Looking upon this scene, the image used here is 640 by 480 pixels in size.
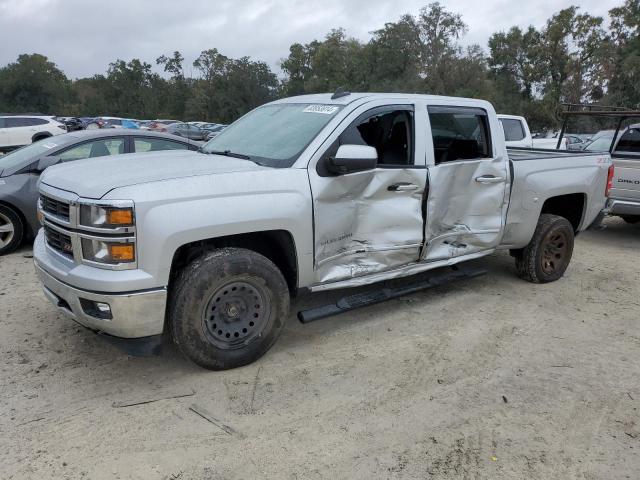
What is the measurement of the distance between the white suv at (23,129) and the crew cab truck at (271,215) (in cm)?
1611

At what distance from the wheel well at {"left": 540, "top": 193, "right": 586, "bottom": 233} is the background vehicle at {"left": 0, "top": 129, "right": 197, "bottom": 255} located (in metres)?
5.10

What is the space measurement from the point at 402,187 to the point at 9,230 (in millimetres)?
4951

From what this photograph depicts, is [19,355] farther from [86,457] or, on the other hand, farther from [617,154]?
[617,154]

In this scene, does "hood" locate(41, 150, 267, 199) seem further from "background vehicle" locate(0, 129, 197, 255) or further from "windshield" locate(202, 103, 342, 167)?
"background vehicle" locate(0, 129, 197, 255)

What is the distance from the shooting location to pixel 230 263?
341 cm

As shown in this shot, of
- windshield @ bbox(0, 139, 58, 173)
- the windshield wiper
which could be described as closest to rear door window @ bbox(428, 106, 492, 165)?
the windshield wiper

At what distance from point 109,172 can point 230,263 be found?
1025 millimetres

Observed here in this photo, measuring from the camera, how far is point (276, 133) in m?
4.22

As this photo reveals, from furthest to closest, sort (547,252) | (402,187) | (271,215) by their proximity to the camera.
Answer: (547,252), (402,187), (271,215)

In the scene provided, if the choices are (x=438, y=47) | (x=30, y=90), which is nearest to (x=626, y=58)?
(x=438, y=47)

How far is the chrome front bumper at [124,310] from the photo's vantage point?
308 centimetres

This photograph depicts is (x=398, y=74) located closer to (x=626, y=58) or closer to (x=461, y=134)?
(x=626, y=58)

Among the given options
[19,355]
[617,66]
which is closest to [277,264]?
[19,355]

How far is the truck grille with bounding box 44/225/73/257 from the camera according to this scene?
3.34 m
